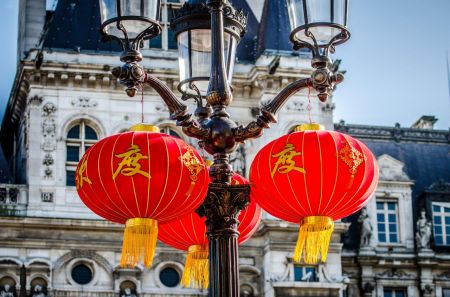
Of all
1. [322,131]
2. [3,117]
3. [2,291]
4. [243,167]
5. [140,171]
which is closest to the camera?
[140,171]

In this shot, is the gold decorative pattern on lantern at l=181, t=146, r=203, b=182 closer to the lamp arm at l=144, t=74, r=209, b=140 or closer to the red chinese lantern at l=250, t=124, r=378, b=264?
the lamp arm at l=144, t=74, r=209, b=140

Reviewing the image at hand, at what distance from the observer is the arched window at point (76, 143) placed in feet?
89.6

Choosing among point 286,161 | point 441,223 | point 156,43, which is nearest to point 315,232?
point 286,161

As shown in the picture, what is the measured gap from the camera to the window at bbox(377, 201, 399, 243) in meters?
31.2

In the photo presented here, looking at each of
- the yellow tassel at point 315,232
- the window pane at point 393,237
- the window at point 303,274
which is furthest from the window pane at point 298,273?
the yellow tassel at point 315,232

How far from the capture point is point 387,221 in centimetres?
3141

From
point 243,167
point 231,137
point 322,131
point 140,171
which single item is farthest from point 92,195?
point 243,167

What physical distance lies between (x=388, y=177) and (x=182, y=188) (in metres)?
21.2

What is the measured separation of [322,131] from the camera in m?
12.1

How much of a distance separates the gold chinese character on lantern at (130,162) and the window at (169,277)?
16.0 meters

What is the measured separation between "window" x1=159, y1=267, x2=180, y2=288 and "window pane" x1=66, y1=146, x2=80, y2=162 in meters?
3.54

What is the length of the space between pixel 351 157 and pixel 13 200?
1628 centimetres

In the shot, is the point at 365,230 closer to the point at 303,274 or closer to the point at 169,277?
the point at 303,274

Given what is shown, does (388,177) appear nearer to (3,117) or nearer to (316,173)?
(3,117)
